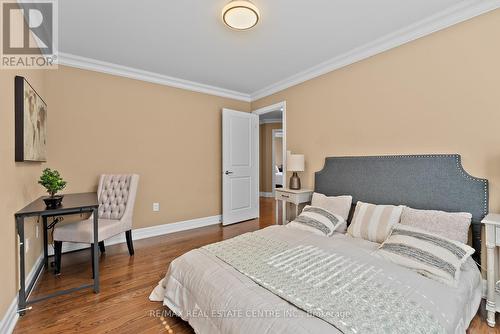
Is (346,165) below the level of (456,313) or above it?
above

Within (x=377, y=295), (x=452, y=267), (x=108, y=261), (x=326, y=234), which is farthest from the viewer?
(x=108, y=261)

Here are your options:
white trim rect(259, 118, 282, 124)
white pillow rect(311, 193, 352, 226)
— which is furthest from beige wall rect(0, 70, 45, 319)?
white trim rect(259, 118, 282, 124)

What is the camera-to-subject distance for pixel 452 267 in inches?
61.2

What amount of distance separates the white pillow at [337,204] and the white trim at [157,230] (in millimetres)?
2184

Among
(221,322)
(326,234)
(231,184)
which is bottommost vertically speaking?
(221,322)

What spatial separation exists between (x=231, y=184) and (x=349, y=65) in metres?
2.69

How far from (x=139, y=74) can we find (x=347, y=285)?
3.74 metres

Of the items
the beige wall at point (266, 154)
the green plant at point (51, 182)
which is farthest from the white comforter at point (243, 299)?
the beige wall at point (266, 154)

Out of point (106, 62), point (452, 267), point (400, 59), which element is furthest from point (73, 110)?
point (452, 267)

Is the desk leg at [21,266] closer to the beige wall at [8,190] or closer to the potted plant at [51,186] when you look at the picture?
the beige wall at [8,190]

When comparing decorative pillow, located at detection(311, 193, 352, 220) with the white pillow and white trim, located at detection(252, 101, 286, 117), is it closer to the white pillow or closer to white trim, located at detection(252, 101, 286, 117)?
the white pillow

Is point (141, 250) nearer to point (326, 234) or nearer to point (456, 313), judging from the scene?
point (326, 234)

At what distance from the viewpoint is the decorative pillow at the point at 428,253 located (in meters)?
1.54

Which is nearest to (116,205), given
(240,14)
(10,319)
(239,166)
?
(10,319)
